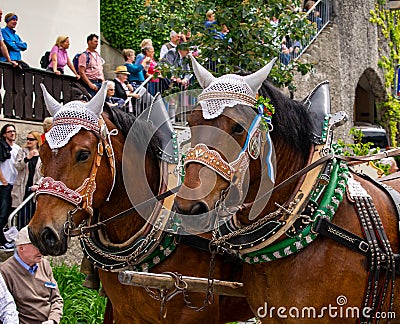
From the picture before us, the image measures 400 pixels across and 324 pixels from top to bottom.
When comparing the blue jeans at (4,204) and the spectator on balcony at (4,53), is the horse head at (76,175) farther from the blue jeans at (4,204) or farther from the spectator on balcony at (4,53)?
the spectator on balcony at (4,53)

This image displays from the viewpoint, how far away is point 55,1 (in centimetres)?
1485

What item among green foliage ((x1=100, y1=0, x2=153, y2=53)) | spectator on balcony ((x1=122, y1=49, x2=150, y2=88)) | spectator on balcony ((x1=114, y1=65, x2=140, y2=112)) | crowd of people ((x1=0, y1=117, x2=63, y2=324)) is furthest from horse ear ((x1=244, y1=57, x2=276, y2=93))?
green foliage ((x1=100, y1=0, x2=153, y2=53))

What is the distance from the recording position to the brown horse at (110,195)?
4.71 metres

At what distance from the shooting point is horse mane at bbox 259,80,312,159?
14.8 feet

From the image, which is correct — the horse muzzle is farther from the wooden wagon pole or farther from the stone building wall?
the stone building wall

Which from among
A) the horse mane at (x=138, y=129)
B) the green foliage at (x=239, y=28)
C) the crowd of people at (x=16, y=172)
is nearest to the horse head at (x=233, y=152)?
the horse mane at (x=138, y=129)

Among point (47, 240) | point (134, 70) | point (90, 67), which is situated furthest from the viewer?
point (134, 70)

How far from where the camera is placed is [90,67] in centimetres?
1200

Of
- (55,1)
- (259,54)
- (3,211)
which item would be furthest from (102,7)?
(259,54)

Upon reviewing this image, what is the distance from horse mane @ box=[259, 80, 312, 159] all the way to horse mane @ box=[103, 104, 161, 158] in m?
1.12

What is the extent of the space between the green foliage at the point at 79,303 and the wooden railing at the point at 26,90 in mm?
3353

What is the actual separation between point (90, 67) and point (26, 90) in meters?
1.08

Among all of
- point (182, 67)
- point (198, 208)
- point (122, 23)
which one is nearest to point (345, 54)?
point (122, 23)

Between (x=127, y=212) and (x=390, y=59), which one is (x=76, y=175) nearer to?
(x=127, y=212)
